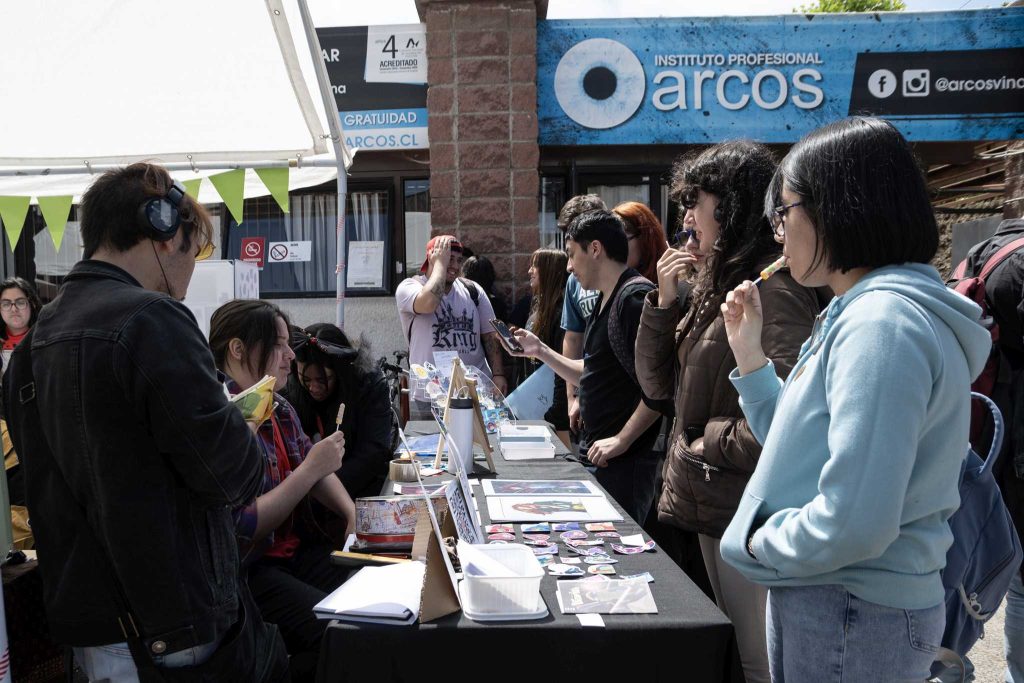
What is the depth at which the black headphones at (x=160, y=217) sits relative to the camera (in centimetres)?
156

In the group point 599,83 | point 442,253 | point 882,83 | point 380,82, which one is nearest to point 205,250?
point 442,253

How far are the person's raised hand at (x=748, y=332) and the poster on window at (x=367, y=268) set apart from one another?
17.0 feet

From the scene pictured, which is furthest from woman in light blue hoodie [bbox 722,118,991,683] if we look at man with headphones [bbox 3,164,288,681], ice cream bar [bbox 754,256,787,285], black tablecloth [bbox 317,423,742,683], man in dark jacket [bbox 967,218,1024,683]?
man in dark jacket [bbox 967,218,1024,683]

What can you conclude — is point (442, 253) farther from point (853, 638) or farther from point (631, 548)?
point (853, 638)

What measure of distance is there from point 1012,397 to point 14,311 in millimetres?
5620

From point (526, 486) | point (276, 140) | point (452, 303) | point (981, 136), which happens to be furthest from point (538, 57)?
point (526, 486)

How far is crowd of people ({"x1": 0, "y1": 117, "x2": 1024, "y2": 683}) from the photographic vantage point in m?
1.17

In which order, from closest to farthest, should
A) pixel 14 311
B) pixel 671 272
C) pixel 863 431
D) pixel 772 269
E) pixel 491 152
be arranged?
pixel 863 431 < pixel 772 269 < pixel 671 272 < pixel 14 311 < pixel 491 152

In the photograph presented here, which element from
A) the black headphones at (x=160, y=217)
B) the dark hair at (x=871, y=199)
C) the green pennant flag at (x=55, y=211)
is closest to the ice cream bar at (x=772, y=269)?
the dark hair at (x=871, y=199)

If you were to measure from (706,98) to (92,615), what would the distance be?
221 inches

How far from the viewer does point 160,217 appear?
5.15 ft

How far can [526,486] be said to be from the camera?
2.54 metres

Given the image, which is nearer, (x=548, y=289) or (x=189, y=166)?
(x=189, y=166)

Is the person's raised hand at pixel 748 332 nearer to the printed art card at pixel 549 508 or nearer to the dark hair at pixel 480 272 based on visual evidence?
the printed art card at pixel 549 508
